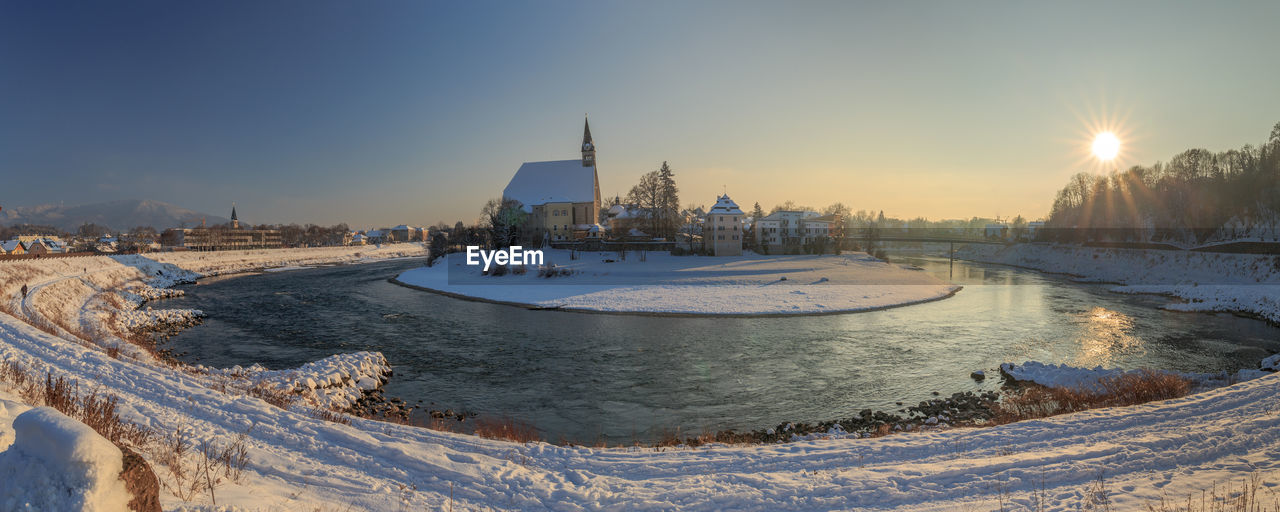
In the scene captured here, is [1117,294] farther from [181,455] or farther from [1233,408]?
[181,455]

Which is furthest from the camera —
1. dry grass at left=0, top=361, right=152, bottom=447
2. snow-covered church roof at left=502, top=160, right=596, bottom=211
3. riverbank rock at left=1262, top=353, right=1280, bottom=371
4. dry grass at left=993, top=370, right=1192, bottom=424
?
snow-covered church roof at left=502, top=160, right=596, bottom=211

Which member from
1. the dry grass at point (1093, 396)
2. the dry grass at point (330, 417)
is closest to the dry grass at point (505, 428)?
the dry grass at point (330, 417)

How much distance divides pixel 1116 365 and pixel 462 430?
2006 cm

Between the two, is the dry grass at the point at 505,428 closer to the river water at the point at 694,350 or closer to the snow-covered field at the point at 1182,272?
the river water at the point at 694,350

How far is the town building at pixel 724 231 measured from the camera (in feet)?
184

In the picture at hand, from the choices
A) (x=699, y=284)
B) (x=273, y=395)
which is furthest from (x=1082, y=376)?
(x=699, y=284)

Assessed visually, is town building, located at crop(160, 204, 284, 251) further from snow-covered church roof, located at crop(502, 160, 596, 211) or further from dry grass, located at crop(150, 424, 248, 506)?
dry grass, located at crop(150, 424, 248, 506)

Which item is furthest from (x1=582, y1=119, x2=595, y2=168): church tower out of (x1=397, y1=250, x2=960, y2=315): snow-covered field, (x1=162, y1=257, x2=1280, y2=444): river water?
(x1=162, y1=257, x2=1280, y2=444): river water

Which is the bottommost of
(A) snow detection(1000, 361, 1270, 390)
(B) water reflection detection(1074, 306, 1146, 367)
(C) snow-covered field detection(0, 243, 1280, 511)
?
(B) water reflection detection(1074, 306, 1146, 367)

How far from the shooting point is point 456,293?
36.5 meters

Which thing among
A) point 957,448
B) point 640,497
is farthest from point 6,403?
point 957,448

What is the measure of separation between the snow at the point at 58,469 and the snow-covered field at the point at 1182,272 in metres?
38.5

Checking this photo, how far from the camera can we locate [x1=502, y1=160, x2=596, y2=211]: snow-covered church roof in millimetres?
67750

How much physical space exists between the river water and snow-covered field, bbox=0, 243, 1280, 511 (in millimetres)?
3920
